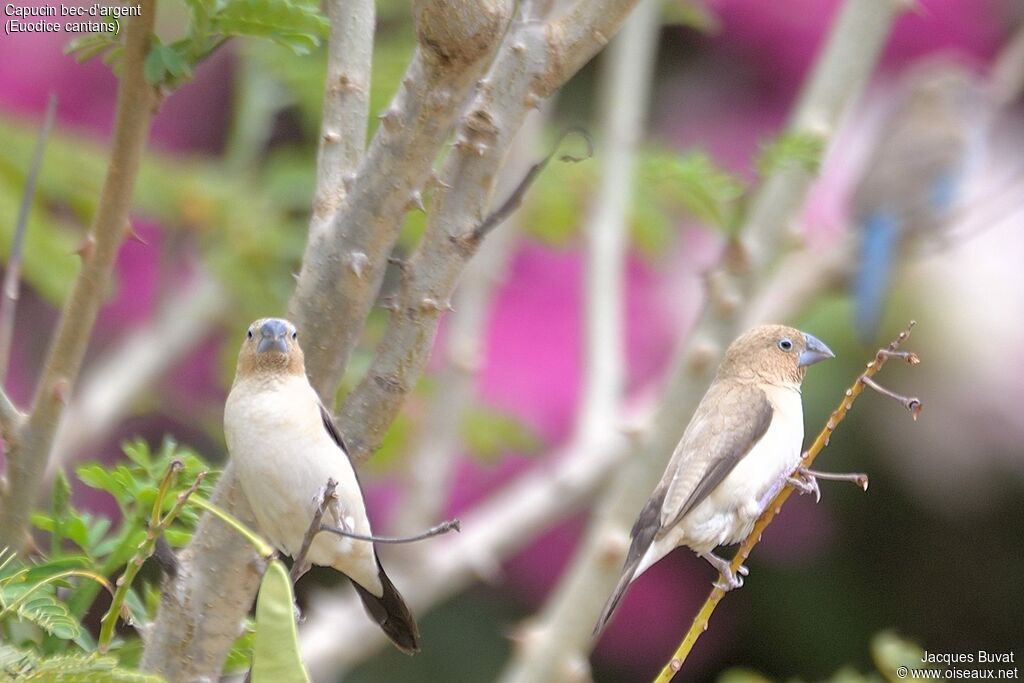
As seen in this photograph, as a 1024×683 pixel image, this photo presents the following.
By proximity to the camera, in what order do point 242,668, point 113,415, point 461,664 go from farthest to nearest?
point 461,664, point 113,415, point 242,668

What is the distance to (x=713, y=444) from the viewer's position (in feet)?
2.26

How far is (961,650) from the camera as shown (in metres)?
2.50

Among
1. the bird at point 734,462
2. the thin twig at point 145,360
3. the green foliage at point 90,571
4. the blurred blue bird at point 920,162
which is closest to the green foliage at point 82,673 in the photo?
the green foliage at point 90,571

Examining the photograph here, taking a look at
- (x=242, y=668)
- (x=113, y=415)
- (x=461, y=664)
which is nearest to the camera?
(x=242, y=668)

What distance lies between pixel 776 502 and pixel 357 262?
321 millimetres

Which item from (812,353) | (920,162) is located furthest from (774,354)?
(920,162)

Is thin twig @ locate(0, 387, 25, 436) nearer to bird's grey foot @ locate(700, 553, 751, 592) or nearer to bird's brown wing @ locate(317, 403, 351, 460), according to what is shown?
bird's brown wing @ locate(317, 403, 351, 460)

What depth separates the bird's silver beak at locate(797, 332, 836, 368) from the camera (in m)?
0.71

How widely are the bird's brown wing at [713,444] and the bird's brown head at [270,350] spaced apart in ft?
0.80

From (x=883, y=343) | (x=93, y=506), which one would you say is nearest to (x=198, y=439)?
(x=93, y=506)

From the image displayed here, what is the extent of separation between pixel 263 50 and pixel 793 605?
1.55 metres

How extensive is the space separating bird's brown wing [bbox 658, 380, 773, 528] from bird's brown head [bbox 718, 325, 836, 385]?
1 centimetres

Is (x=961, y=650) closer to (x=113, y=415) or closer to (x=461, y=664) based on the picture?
(x=461, y=664)

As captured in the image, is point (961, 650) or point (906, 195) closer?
point (961, 650)
